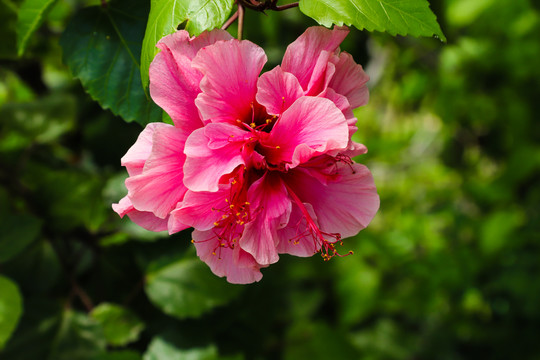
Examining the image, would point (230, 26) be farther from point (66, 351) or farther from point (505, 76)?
point (505, 76)

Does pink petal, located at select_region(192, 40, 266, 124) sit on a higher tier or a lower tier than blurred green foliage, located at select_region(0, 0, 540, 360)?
higher

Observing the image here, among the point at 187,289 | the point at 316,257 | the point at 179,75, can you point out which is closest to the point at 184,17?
the point at 179,75

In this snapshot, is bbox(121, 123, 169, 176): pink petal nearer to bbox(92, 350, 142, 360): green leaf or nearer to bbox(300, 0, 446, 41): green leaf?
bbox(300, 0, 446, 41): green leaf

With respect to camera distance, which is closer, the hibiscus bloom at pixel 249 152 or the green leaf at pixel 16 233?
the hibiscus bloom at pixel 249 152

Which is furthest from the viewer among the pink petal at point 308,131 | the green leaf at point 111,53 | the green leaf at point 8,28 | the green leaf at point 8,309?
the green leaf at point 8,28

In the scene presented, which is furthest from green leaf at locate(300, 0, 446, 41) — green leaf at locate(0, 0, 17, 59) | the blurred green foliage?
green leaf at locate(0, 0, 17, 59)

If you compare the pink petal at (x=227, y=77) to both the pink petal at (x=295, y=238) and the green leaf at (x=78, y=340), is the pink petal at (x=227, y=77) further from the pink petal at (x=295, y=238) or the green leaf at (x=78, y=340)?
the green leaf at (x=78, y=340)

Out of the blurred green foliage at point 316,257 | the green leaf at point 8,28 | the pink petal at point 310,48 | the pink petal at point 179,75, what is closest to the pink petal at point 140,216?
the pink petal at point 179,75
